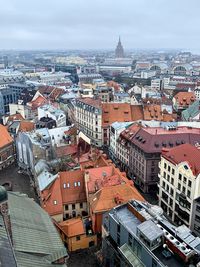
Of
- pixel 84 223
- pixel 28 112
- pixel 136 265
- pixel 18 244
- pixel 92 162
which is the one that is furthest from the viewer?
pixel 28 112

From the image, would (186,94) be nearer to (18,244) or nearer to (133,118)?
(133,118)

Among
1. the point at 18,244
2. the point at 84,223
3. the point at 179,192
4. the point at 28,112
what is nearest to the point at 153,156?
the point at 179,192

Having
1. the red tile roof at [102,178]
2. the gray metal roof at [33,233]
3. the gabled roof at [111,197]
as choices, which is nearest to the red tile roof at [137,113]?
the red tile roof at [102,178]

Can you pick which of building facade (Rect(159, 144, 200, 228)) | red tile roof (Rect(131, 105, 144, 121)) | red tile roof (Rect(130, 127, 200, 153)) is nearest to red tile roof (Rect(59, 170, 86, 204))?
building facade (Rect(159, 144, 200, 228))

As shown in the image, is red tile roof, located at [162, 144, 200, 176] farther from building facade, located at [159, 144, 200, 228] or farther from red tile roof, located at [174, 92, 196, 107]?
red tile roof, located at [174, 92, 196, 107]

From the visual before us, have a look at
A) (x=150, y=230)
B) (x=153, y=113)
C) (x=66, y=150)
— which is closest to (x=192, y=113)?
(x=153, y=113)

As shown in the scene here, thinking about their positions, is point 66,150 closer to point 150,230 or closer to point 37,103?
point 150,230
